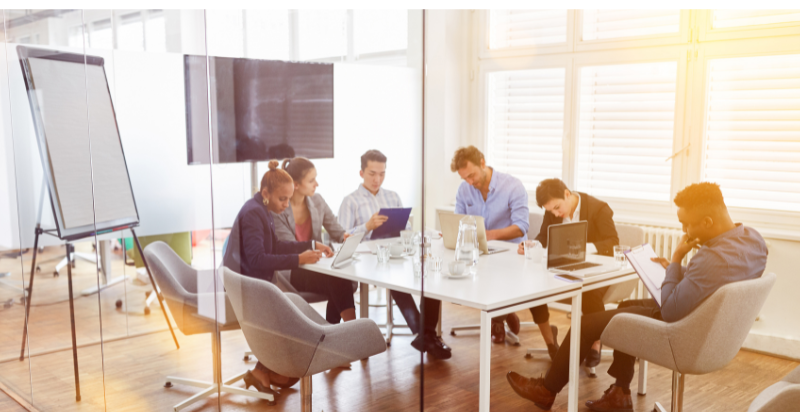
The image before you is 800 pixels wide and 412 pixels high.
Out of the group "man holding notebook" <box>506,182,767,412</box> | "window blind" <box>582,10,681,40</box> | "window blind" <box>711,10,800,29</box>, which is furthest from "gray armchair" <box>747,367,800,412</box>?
"window blind" <box>582,10,681,40</box>

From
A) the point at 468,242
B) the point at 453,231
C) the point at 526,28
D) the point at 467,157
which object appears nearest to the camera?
the point at 468,242

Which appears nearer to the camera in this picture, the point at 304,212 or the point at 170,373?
the point at 304,212

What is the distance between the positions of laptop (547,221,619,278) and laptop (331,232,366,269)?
52.1 inches

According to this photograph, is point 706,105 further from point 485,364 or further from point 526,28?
point 485,364

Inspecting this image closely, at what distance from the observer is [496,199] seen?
449cm

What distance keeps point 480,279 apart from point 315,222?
1198 millimetres

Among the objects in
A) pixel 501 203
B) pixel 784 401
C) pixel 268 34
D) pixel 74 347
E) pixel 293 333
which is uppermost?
pixel 268 34

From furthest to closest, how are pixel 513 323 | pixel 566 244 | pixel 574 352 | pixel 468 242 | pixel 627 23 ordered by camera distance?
1. pixel 627 23
2. pixel 513 323
3. pixel 468 242
4. pixel 566 244
5. pixel 574 352

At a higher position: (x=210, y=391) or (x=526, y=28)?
(x=526, y=28)

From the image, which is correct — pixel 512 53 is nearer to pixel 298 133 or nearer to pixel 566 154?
pixel 566 154

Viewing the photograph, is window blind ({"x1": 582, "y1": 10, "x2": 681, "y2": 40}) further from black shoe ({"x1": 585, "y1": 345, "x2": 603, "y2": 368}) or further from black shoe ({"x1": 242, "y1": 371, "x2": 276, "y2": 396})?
black shoe ({"x1": 242, "y1": 371, "x2": 276, "y2": 396})

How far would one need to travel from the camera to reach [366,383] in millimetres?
2498

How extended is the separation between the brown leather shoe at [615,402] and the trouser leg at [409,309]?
1.32 metres

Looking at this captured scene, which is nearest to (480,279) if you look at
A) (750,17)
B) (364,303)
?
(364,303)
